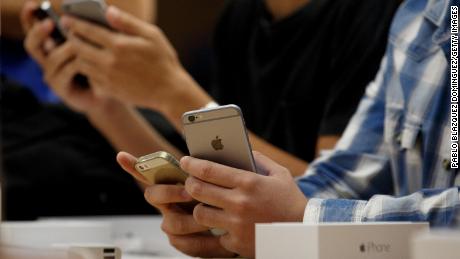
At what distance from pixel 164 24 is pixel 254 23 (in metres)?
0.25

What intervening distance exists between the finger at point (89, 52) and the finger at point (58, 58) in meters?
0.03

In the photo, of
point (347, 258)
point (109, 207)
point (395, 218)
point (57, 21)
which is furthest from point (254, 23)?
point (347, 258)

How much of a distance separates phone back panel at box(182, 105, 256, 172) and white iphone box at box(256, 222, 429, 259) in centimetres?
9

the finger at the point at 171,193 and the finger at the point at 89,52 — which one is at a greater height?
the finger at the point at 89,52

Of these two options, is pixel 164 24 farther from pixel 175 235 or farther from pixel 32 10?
pixel 175 235

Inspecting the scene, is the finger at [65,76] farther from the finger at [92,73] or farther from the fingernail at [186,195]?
the fingernail at [186,195]

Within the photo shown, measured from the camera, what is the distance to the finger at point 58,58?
55.9 inches

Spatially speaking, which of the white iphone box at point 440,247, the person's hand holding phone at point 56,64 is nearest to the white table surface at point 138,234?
the person's hand holding phone at point 56,64

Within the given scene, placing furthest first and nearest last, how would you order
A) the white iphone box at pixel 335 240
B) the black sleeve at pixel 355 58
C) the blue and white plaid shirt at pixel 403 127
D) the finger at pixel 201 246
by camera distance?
1. the black sleeve at pixel 355 58
2. the blue and white plaid shirt at pixel 403 127
3. the finger at pixel 201 246
4. the white iphone box at pixel 335 240

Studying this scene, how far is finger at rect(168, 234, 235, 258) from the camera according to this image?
33.0 inches

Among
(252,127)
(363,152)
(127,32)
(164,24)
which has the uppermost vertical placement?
(164,24)

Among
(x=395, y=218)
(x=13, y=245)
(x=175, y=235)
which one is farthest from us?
(x=13, y=245)

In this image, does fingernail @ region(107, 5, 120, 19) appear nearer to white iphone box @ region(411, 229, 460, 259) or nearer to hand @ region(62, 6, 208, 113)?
hand @ region(62, 6, 208, 113)

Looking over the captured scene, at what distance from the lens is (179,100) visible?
51.5 inches
